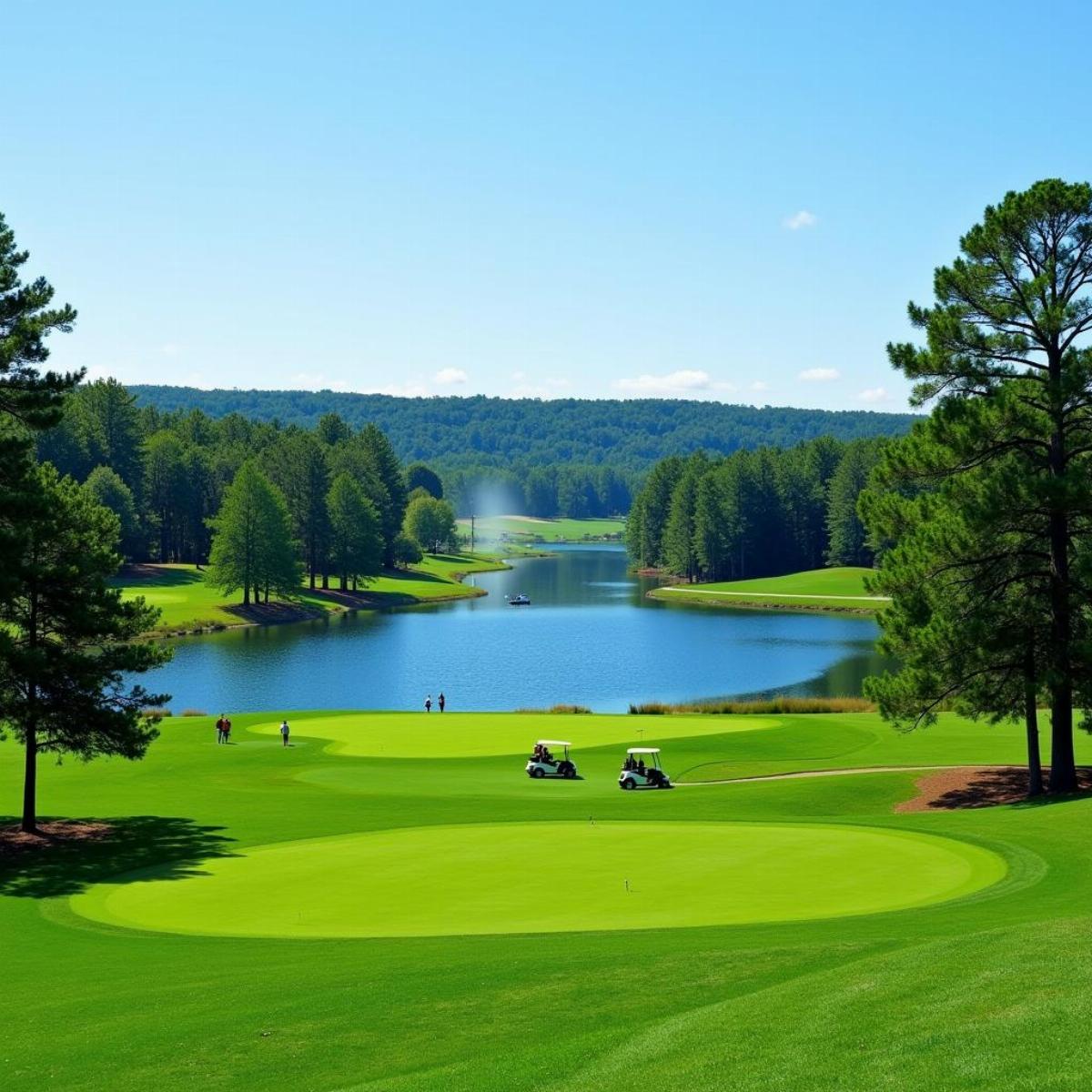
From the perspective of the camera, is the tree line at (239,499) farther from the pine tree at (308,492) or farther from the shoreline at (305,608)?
the shoreline at (305,608)

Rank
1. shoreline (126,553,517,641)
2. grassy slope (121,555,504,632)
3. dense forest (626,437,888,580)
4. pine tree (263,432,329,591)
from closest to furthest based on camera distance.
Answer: shoreline (126,553,517,641), grassy slope (121,555,504,632), pine tree (263,432,329,591), dense forest (626,437,888,580)

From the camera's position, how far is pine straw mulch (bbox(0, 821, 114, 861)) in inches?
1273

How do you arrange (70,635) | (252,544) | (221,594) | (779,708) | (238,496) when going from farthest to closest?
(221,594) < (238,496) < (252,544) < (779,708) < (70,635)

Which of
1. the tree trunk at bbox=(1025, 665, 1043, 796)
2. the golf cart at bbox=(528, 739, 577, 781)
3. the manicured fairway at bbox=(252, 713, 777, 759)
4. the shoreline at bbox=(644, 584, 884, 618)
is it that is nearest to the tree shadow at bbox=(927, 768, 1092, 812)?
the tree trunk at bbox=(1025, 665, 1043, 796)

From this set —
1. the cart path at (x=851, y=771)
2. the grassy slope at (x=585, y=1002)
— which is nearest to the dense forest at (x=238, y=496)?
the cart path at (x=851, y=771)

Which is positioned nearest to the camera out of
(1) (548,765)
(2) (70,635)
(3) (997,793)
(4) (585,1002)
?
(4) (585,1002)

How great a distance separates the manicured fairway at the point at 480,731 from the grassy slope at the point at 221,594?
56790mm

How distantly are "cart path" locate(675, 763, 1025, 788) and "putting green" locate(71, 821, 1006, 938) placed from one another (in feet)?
38.9

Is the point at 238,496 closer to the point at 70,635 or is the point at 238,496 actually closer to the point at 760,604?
the point at 760,604

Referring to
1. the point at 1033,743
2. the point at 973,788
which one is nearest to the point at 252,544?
the point at 973,788

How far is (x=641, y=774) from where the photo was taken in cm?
4191

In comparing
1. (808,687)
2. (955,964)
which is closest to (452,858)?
(955,964)

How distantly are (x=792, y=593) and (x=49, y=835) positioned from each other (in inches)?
4975

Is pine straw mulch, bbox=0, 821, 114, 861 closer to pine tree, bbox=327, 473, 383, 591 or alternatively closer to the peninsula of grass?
the peninsula of grass
